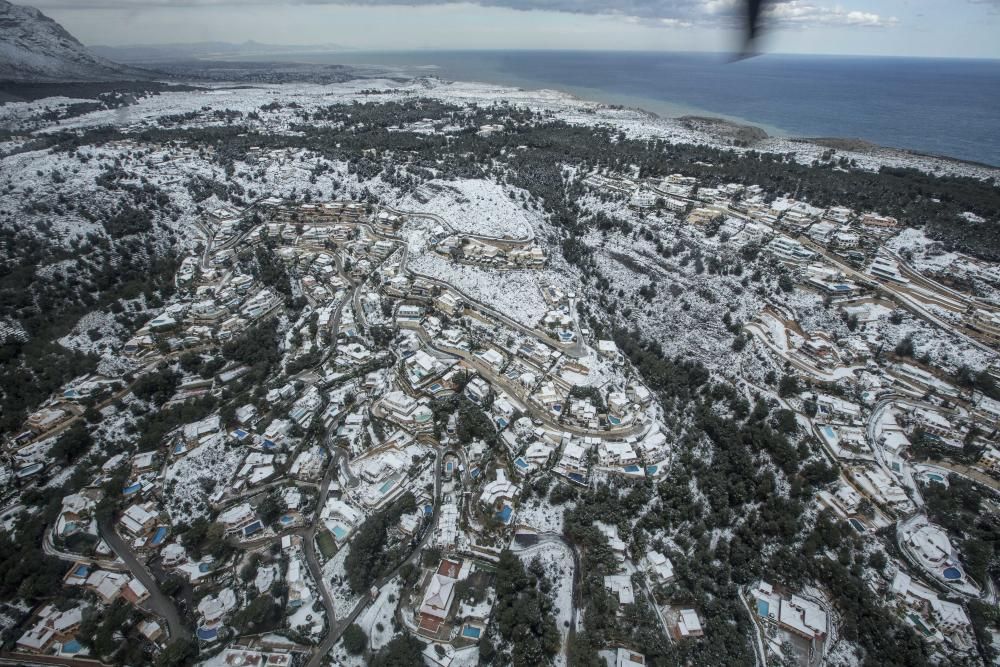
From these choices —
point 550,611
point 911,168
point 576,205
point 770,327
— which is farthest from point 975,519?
point 911,168

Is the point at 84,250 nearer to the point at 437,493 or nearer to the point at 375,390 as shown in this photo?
the point at 375,390

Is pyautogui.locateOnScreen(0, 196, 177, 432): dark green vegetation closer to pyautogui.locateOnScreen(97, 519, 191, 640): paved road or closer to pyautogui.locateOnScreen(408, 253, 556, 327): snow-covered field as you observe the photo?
pyautogui.locateOnScreen(97, 519, 191, 640): paved road

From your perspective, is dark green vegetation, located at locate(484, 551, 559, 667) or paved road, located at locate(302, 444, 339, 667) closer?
dark green vegetation, located at locate(484, 551, 559, 667)

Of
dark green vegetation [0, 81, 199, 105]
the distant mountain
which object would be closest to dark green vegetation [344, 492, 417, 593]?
dark green vegetation [0, 81, 199, 105]

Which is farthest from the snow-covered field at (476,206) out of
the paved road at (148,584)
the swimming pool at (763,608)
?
the paved road at (148,584)

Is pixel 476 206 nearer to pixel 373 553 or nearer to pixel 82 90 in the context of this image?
pixel 373 553

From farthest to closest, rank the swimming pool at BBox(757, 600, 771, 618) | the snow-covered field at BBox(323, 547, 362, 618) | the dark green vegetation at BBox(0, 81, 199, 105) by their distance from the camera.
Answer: the dark green vegetation at BBox(0, 81, 199, 105) < the snow-covered field at BBox(323, 547, 362, 618) < the swimming pool at BBox(757, 600, 771, 618)

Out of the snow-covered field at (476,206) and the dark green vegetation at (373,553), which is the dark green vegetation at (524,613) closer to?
the dark green vegetation at (373,553)
